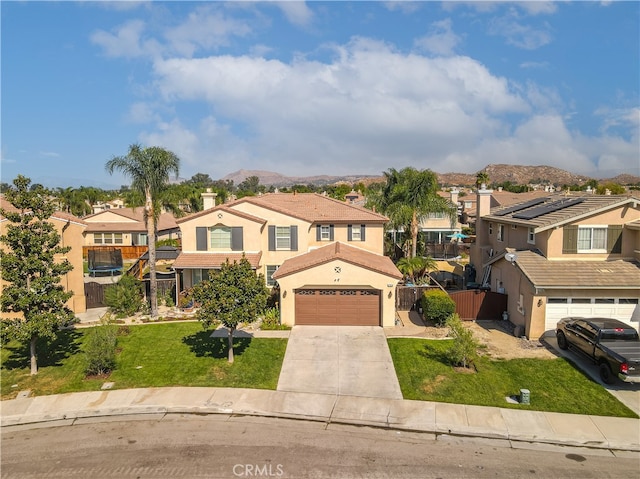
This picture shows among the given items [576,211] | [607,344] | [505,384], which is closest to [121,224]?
[576,211]

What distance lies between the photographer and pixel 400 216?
28.6m

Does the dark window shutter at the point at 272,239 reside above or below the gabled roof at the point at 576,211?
below

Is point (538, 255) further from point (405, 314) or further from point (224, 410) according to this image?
point (224, 410)

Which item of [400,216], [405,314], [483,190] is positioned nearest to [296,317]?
[405,314]

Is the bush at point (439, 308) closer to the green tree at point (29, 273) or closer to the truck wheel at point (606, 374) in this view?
the truck wheel at point (606, 374)

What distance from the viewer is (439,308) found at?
2186 cm

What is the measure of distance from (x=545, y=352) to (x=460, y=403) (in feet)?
19.8

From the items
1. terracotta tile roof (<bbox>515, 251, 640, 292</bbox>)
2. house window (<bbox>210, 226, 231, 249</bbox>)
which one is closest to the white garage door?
terracotta tile roof (<bbox>515, 251, 640, 292</bbox>)

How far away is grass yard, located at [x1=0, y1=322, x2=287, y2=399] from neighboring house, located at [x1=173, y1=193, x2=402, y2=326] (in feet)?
11.6

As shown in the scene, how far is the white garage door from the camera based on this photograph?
1998 cm

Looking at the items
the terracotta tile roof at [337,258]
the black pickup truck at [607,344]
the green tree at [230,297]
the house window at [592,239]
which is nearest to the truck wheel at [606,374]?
the black pickup truck at [607,344]

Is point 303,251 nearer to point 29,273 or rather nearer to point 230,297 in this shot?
point 230,297

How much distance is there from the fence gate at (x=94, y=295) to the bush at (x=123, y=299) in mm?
797

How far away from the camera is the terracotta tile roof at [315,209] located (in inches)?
1092
